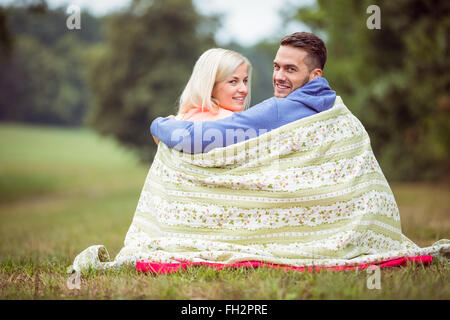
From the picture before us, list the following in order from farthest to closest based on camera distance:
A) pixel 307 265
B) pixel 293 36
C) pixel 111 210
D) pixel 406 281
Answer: pixel 111 210 → pixel 293 36 → pixel 307 265 → pixel 406 281

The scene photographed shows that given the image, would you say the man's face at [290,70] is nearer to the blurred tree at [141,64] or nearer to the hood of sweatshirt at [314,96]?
the hood of sweatshirt at [314,96]

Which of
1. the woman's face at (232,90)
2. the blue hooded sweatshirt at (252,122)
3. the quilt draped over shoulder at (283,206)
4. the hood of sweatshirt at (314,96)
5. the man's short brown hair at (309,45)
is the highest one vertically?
the man's short brown hair at (309,45)

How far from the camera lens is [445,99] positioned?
10.6 meters

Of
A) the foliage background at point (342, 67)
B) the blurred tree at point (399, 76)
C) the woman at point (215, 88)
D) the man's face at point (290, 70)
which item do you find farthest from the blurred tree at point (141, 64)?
the man's face at point (290, 70)

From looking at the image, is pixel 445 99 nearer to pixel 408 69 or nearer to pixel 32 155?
pixel 408 69

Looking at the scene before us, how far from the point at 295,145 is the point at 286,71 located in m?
0.71

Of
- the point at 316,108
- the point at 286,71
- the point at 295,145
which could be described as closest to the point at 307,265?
the point at 295,145

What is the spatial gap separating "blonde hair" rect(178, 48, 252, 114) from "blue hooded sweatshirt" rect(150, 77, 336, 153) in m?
0.34

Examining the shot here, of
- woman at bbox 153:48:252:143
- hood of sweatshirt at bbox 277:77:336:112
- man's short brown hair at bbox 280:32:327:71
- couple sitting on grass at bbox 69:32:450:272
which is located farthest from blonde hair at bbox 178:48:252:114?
hood of sweatshirt at bbox 277:77:336:112

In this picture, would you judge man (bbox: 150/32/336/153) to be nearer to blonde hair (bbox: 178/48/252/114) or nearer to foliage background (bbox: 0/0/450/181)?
blonde hair (bbox: 178/48/252/114)

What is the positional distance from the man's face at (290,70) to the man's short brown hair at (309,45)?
34 mm

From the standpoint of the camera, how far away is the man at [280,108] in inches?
145

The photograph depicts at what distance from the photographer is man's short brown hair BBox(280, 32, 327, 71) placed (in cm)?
392

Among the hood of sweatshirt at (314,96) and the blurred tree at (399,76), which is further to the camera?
the blurred tree at (399,76)
